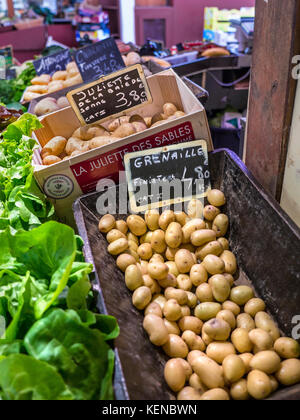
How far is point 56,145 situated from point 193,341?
4.52 ft

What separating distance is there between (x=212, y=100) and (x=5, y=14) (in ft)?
22.6

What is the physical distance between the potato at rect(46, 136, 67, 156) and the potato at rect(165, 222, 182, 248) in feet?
2.89

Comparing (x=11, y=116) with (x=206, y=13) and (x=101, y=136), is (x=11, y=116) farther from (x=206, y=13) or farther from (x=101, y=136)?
(x=206, y=13)

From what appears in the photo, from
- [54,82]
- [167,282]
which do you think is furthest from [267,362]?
[54,82]

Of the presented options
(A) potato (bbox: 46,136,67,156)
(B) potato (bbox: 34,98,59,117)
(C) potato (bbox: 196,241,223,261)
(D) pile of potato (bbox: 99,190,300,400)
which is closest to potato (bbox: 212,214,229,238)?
(D) pile of potato (bbox: 99,190,300,400)

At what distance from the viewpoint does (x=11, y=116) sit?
254 centimetres

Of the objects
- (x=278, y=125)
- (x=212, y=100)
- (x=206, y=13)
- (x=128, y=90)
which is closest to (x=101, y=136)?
(x=128, y=90)

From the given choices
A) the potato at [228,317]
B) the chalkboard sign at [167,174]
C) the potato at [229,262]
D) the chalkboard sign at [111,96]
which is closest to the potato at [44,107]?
the chalkboard sign at [111,96]

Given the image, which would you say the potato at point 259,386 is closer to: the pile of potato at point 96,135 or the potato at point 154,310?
the potato at point 154,310

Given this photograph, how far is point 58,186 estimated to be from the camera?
1.91m

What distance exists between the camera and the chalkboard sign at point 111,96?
203 centimetres

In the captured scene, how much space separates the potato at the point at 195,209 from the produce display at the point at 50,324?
2.01 ft

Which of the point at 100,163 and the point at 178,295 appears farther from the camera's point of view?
the point at 100,163

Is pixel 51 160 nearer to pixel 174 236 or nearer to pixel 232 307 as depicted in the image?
pixel 174 236
